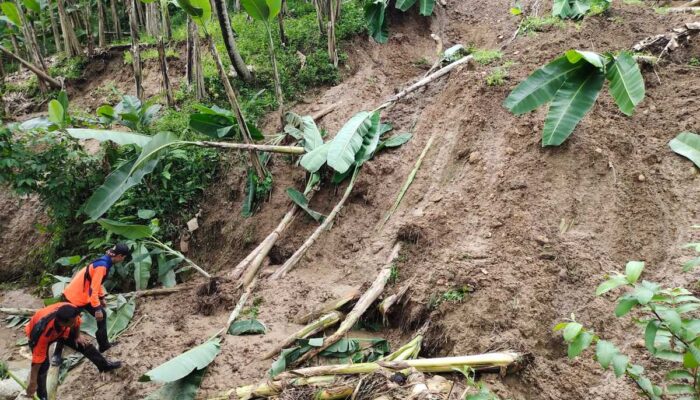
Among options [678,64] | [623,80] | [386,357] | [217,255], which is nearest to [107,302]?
[217,255]

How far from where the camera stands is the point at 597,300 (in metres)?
3.93

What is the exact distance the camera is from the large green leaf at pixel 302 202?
626 centimetres

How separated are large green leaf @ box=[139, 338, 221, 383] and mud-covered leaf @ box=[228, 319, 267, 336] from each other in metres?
0.33

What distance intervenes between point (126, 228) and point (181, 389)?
2.06 metres

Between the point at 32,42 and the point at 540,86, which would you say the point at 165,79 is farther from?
the point at 540,86

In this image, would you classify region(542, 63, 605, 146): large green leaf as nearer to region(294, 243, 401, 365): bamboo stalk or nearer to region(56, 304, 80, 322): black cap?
region(294, 243, 401, 365): bamboo stalk

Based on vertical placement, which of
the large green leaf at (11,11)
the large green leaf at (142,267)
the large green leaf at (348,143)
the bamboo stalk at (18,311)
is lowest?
the bamboo stalk at (18,311)

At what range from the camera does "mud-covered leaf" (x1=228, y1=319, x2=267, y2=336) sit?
4957 millimetres

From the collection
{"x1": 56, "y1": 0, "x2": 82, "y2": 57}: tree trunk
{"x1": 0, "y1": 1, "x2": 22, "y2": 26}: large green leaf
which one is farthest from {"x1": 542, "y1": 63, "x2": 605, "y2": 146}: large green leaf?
{"x1": 56, "y1": 0, "x2": 82, "y2": 57}: tree trunk

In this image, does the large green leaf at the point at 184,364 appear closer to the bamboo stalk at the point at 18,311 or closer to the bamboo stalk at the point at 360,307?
the bamboo stalk at the point at 360,307

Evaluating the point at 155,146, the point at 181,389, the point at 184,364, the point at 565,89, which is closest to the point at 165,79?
the point at 155,146

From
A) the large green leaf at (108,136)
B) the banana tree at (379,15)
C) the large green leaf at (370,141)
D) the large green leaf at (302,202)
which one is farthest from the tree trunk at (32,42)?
the large green leaf at (370,141)

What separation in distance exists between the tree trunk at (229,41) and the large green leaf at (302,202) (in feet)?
8.18

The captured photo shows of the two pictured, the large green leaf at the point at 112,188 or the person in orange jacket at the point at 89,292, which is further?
the large green leaf at the point at 112,188
